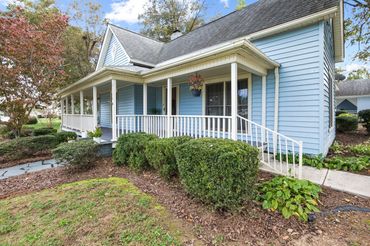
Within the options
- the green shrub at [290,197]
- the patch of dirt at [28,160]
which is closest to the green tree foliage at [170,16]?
the patch of dirt at [28,160]

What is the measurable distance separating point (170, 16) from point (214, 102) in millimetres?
16714

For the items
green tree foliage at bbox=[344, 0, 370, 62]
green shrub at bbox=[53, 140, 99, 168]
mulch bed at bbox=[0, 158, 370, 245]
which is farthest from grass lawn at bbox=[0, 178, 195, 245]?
green tree foliage at bbox=[344, 0, 370, 62]

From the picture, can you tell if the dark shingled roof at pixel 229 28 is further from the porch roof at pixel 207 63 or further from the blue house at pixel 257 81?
the porch roof at pixel 207 63

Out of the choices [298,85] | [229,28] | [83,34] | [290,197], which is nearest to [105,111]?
[229,28]

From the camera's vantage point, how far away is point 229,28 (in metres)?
8.16

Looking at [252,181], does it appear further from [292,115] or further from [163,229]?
→ [292,115]

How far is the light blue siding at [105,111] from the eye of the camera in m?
12.5

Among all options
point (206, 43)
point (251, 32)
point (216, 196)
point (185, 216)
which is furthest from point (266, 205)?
point (206, 43)

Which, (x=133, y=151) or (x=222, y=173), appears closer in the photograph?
(x=222, y=173)

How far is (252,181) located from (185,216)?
1.21 meters

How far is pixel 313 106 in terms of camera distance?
5.36 metres

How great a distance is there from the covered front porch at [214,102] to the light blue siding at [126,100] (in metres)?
0.05

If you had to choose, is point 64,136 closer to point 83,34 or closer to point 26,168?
point 26,168

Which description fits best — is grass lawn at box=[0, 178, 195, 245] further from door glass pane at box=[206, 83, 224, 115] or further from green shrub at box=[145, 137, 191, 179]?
door glass pane at box=[206, 83, 224, 115]
